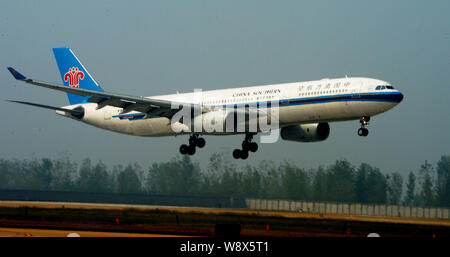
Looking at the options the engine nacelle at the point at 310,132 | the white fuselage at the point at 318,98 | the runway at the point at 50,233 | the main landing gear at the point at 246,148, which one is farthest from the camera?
the main landing gear at the point at 246,148

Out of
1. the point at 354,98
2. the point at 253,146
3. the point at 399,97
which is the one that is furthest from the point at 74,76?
the point at 399,97

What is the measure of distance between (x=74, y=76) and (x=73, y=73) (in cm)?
35

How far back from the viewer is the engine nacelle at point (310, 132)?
51594 mm

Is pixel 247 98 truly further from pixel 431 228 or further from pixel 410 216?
pixel 410 216

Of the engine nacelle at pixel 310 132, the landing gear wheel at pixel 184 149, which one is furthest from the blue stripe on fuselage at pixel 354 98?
the landing gear wheel at pixel 184 149

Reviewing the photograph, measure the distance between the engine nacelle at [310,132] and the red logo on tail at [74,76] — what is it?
2216 centimetres

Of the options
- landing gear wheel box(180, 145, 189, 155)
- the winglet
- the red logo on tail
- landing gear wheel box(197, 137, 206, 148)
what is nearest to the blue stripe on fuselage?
landing gear wheel box(197, 137, 206, 148)

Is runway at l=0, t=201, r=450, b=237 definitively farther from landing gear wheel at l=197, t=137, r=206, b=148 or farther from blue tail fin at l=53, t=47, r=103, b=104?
blue tail fin at l=53, t=47, r=103, b=104

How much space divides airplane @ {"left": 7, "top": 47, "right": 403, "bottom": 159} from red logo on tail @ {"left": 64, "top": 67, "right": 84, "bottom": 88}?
0.13 m

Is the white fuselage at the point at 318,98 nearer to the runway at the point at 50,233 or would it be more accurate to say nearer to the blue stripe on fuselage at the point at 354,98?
the blue stripe on fuselage at the point at 354,98

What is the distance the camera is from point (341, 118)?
1779 inches

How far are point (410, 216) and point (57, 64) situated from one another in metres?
36.3

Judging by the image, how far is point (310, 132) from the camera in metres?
51.7
